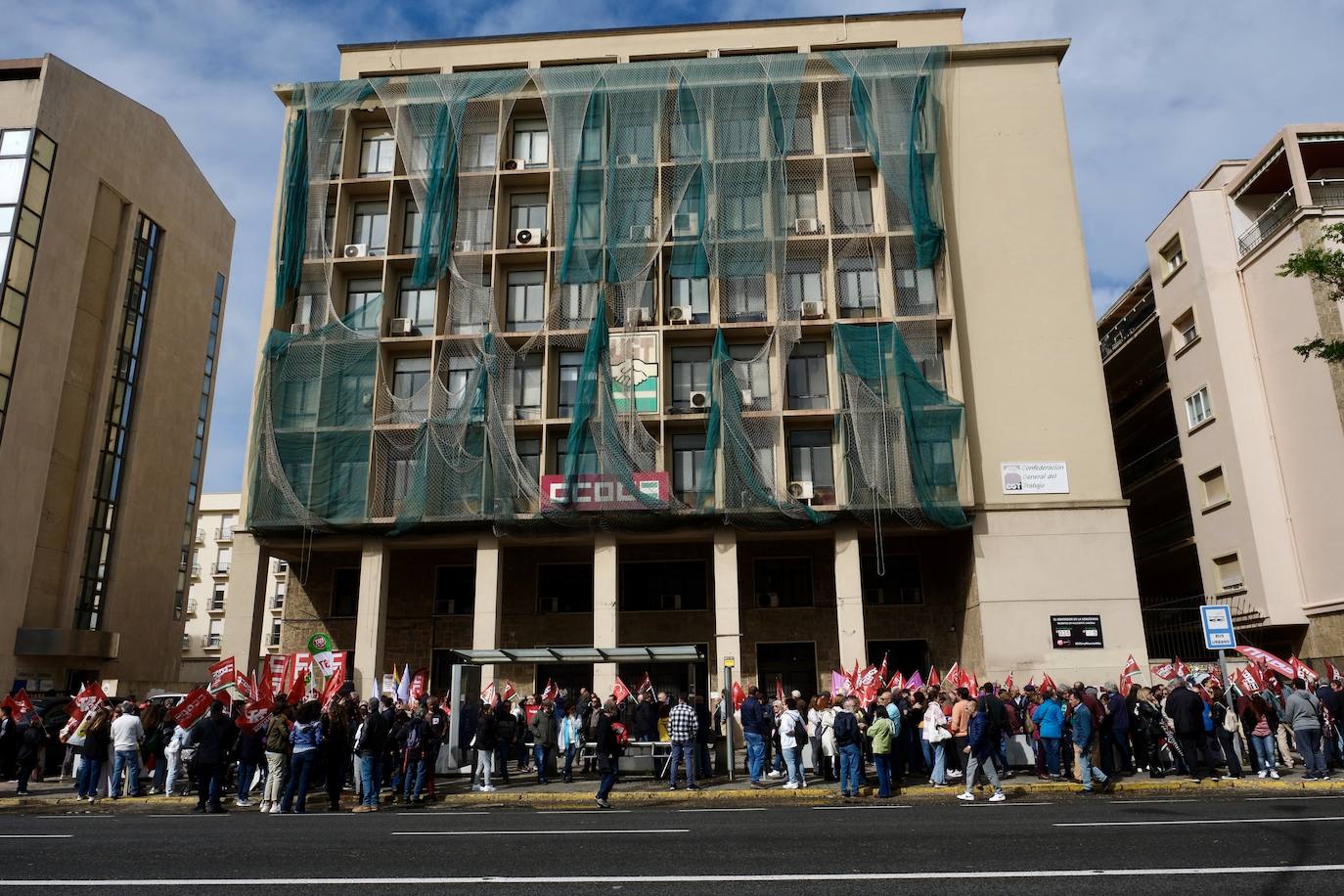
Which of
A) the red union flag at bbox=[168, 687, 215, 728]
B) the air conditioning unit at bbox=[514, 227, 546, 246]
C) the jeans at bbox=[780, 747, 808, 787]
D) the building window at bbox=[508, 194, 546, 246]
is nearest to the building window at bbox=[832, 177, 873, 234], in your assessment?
the air conditioning unit at bbox=[514, 227, 546, 246]

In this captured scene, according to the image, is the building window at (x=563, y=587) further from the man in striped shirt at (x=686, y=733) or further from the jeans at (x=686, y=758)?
the man in striped shirt at (x=686, y=733)

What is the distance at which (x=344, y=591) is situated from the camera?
108 feet

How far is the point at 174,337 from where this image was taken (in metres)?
47.7

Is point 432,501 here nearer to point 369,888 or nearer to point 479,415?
point 479,415

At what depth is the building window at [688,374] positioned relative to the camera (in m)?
30.5

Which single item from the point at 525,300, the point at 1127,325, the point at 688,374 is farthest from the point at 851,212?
the point at 1127,325

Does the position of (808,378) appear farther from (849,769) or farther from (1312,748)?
(1312,748)

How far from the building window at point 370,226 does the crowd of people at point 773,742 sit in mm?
18445

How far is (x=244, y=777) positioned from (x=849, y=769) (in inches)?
394

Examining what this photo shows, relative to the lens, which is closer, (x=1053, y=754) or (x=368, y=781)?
(x=368, y=781)

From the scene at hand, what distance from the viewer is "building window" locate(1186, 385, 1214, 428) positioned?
33972mm

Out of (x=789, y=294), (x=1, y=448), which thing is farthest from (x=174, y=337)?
(x=789, y=294)

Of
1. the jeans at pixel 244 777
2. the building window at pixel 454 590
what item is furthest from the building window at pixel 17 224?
the jeans at pixel 244 777

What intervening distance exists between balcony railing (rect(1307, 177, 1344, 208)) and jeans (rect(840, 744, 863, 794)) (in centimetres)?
2722
